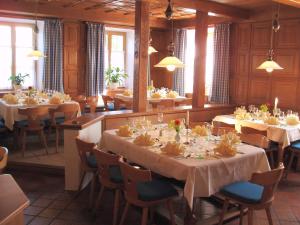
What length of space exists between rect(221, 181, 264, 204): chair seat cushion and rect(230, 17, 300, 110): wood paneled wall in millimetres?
4234

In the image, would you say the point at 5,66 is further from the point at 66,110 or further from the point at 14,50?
the point at 66,110

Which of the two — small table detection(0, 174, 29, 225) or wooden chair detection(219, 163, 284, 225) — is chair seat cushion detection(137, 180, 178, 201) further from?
small table detection(0, 174, 29, 225)

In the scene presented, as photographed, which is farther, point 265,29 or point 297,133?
point 265,29

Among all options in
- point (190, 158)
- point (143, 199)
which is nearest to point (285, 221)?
point (190, 158)

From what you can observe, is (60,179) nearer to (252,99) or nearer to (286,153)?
(286,153)

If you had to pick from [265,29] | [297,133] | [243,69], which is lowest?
[297,133]

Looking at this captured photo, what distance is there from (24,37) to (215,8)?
466 centimetres

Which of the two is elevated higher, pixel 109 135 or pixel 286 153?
pixel 109 135

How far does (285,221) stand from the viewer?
3703mm

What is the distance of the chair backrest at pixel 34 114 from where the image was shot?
5379 mm

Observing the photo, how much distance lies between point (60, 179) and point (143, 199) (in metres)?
2.14

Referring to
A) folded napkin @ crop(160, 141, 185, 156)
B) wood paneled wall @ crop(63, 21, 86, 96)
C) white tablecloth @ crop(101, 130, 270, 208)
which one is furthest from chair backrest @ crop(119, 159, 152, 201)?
wood paneled wall @ crop(63, 21, 86, 96)

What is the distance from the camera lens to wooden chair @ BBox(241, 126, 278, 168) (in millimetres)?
4143

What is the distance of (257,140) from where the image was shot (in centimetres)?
420
